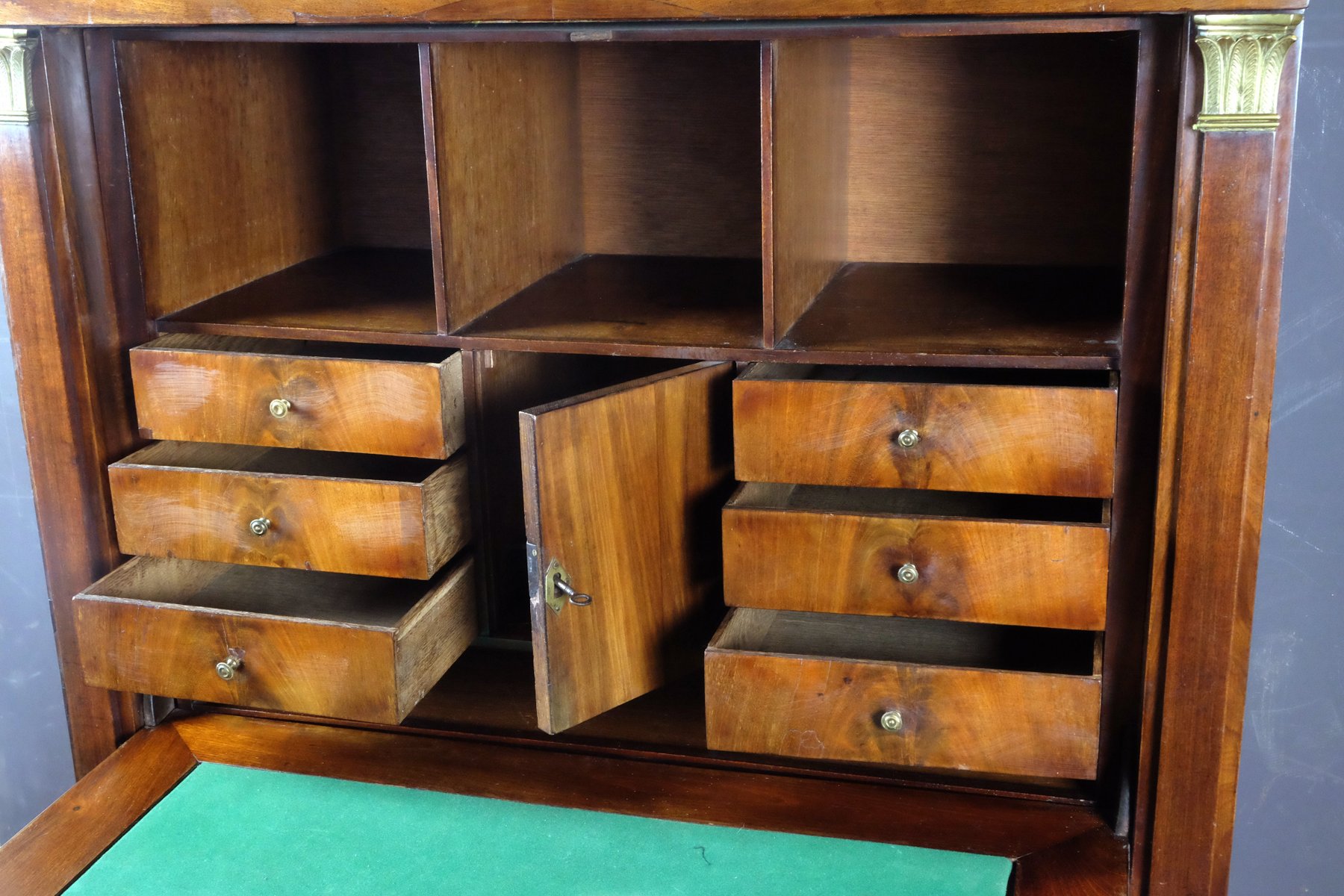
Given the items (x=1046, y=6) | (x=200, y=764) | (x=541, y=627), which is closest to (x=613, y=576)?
(x=541, y=627)

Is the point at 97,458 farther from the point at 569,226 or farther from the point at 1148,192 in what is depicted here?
the point at 1148,192

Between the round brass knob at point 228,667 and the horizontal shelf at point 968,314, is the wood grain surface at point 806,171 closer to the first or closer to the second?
the horizontal shelf at point 968,314

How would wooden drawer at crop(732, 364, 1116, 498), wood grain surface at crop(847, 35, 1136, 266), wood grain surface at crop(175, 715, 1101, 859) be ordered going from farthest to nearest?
1. wood grain surface at crop(847, 35, 1136, 266)
2. wood grain surface at crop(175, 715, 1101, 859)
3. wooden drawer at crop(732, 364, 1116, 498)

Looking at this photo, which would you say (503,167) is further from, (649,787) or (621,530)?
(649,787)

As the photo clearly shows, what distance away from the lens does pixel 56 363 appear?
1.51 m

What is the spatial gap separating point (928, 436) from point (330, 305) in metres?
0.76

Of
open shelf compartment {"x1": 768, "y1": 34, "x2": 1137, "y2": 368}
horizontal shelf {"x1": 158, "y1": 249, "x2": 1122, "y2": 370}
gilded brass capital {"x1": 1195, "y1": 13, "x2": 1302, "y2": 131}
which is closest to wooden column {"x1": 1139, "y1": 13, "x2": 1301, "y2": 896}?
gilded brass capital {"x1": 1195, "y1": 13, "x2": 1302, "y2": 131}

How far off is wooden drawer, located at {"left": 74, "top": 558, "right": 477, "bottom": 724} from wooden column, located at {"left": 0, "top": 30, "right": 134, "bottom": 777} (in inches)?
3.4

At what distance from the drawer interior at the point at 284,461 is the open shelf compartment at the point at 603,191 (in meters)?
0.27

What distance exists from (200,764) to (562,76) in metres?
1.02

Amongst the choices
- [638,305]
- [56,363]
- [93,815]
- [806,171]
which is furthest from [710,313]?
[93,815]

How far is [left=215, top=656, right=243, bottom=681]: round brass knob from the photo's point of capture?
1.50 metres

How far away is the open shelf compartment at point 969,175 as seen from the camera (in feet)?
5.32

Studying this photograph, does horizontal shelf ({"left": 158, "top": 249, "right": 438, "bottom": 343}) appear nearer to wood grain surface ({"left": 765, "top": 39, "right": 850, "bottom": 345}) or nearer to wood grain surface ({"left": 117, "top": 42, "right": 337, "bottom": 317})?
wood grain surface ({"left": 117, "top": 42, "right": 337, "bottom": 317})
